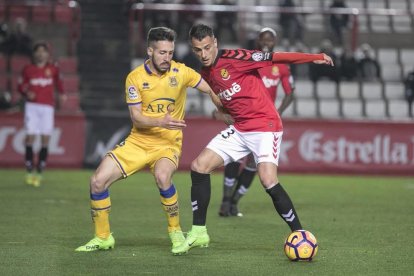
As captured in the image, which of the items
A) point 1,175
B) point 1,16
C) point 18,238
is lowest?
point 1,175

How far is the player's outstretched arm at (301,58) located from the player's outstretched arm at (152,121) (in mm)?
1027

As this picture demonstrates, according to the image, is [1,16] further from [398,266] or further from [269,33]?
[398,266]

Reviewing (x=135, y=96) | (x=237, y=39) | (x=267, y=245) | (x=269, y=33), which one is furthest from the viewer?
(x=237, y=39)

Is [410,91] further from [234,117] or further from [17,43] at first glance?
[234,117]

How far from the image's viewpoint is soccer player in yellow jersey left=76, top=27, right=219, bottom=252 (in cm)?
795

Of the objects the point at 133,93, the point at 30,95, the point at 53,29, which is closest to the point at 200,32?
the point at 133,93

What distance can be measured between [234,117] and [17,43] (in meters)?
11.8

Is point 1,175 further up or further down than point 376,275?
further down

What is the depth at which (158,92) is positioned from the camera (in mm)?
8086

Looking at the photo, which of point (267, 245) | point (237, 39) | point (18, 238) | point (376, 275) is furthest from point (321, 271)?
point (237, 39)

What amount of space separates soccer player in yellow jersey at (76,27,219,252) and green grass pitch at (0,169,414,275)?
0.35 metres

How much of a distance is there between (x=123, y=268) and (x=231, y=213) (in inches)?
149

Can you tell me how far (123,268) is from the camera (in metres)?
7.21

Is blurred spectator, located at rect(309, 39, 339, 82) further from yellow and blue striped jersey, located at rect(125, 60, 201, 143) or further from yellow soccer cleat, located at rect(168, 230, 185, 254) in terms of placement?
yellow soccer cleat, located at rect(168, 230, 185, 254)
